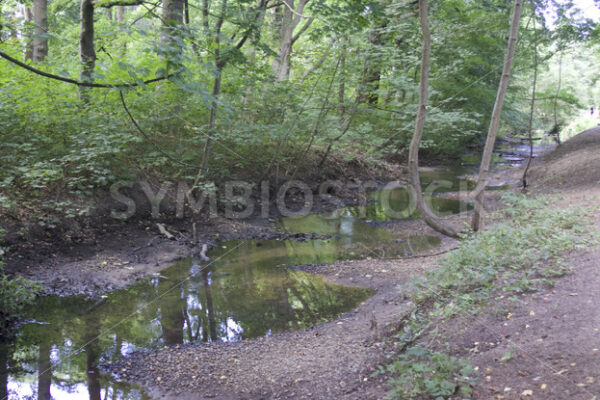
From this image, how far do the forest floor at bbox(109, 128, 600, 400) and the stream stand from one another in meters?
0.42

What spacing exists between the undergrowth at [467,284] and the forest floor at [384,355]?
16cm

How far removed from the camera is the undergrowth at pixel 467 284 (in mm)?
3861

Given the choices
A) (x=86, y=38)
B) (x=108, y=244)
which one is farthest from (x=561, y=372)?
(x=86, y=38)

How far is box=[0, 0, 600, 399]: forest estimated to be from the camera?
485cm

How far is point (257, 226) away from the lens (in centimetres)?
1241

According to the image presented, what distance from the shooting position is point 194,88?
4406mm

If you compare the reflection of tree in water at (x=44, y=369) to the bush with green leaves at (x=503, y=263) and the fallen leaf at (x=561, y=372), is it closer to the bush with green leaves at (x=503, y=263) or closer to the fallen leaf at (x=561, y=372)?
the bush with green leaves at (x=503, y=263)

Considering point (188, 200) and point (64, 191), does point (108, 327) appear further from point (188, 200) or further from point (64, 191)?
point (188, 200)

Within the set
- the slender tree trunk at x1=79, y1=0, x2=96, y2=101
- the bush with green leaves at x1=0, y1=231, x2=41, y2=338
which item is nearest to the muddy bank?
the bush with green leaves at x1=0, y1=231, x2=41, y2=338

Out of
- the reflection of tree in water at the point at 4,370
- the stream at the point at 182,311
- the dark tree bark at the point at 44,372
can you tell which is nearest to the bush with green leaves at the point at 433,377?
the stream at the point at 182,311

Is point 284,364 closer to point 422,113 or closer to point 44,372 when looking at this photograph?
point 44,372

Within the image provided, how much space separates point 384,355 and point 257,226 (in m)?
7.84

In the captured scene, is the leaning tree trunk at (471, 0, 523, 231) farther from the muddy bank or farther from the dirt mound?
the dirt mound

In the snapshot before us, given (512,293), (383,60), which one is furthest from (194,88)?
(383,60)
